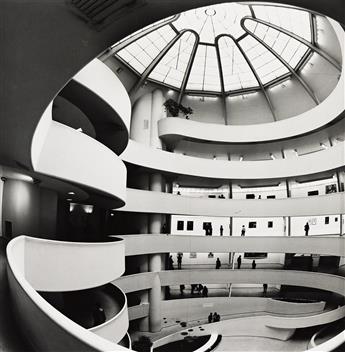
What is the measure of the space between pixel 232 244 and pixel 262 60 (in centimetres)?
1381

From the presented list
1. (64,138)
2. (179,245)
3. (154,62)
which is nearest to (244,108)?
(154,62)

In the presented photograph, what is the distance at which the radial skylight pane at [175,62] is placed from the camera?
23.0 meters

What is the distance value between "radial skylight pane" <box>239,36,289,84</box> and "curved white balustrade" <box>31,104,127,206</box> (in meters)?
16.1

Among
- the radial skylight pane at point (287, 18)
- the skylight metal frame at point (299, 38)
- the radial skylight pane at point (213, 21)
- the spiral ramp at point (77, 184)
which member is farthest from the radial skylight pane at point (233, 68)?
the spiral ramp at point (77, 184)

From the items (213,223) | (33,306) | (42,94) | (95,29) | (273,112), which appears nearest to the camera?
(95,29)

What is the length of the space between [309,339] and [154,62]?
71.2ft

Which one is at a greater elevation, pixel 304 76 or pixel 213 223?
pixel 304 76

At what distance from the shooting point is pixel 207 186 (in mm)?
29562

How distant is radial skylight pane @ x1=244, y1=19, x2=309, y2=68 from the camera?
21766 mm

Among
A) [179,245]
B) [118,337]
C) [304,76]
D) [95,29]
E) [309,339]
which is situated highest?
[304,76]

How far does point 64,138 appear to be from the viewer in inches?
357

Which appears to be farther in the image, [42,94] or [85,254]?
[85,254]

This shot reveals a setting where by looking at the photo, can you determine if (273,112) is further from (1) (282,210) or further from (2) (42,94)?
(2) (42,94)

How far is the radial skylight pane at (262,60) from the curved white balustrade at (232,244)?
40.3 ft
